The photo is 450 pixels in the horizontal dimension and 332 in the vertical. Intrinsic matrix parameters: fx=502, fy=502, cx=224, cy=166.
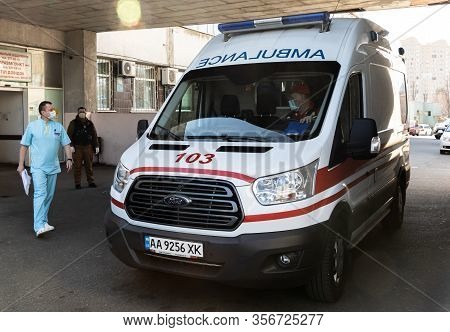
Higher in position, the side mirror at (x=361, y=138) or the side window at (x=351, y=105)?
the side window at (x=351, y=105)

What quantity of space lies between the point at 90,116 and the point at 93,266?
10723 millimetres

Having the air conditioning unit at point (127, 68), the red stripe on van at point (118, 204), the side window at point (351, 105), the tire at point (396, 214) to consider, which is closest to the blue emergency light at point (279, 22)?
the side window at point (351, 105)

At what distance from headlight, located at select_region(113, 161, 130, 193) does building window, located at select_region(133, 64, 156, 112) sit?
49.8 ft

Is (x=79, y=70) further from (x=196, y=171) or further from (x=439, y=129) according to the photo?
(x=439, y=129)

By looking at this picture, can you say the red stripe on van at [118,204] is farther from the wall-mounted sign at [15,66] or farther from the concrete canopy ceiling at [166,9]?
the wall-mounted sign at [15,66]

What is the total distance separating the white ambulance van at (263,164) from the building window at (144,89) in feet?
47.3

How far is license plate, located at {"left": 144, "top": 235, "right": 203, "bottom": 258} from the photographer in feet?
12.3

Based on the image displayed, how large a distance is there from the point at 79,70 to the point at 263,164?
12.6m

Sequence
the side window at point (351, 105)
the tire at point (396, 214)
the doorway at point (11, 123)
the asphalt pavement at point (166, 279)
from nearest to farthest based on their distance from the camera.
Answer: the asphalt pavement at point (166, 279) < the side window at point (351, 105) < the tire at point (396, 214) < the doorway at point (11, 123)

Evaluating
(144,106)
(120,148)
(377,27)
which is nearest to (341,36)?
(377,27)

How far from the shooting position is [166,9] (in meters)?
12.9

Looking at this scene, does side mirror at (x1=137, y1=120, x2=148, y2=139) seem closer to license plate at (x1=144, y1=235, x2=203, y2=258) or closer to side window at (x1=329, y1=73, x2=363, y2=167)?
license plate at (x1=144, y1=235, x2=203, y2=258)

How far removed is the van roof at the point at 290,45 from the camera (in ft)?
15.4

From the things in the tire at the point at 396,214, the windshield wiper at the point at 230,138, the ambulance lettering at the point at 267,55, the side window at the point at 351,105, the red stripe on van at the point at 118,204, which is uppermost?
the ambulance lettering at the point at 267,55
